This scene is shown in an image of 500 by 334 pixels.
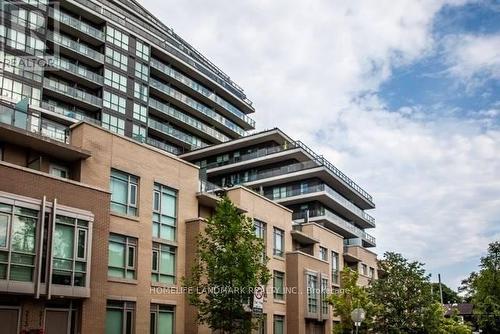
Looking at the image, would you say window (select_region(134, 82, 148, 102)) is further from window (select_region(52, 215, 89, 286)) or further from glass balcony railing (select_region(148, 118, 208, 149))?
window (select_region(52, 215, 89, 286))

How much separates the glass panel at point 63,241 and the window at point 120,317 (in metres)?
3.64

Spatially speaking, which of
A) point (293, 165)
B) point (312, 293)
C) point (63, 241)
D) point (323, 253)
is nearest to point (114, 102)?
point (293, 165)

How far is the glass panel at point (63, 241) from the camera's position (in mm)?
22906

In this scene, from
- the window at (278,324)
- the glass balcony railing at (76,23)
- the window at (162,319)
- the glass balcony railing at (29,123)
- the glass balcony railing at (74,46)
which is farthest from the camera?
the glass balcony railing at (76,23)

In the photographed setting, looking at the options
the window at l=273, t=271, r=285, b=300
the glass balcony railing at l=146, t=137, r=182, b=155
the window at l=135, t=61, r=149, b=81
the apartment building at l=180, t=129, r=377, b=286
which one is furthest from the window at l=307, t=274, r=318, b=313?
the window at l=135, t=61, r=149, b=81

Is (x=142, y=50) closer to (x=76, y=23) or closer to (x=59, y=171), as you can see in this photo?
(x=76, y=23)

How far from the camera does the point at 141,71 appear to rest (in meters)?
68.4

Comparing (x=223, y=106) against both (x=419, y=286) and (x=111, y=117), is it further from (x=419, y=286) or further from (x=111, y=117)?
(x=419, y=286)

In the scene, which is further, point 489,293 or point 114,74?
point 114,74

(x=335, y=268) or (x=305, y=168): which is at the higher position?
(x=305, y=168)

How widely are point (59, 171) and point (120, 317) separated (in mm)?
6997

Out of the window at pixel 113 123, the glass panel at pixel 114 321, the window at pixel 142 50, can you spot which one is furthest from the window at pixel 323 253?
the window at pixel 142 50

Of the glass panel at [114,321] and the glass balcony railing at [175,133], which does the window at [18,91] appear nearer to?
the glass balcony railing at [175,133]

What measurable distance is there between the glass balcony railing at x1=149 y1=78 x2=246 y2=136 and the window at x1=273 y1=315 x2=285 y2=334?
127ft
